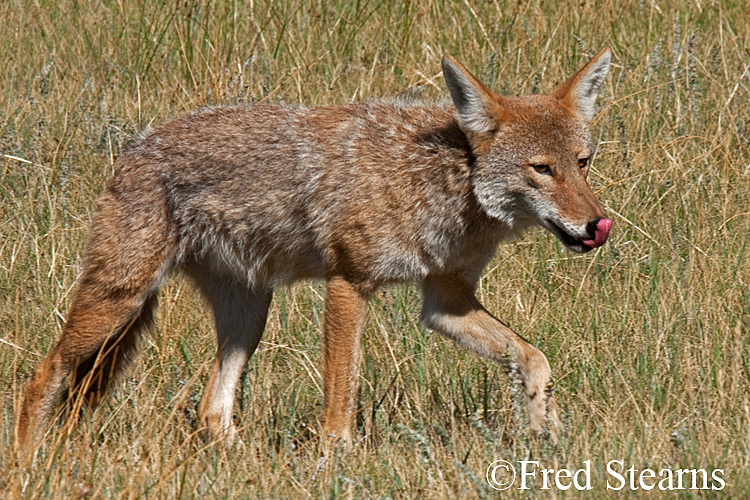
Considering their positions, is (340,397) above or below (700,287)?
below

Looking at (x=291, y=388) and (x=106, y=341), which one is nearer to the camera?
(x=106, y=341)

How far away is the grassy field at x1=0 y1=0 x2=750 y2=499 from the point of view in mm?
4148

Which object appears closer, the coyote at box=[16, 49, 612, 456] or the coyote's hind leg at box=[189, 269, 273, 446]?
the coyote at box=[16, 49, 612, 456]

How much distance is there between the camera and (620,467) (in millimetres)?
3887

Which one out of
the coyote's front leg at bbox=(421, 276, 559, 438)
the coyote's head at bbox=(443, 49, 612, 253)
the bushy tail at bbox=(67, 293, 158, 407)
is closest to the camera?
the coyote's head at bbox=(443, 49, 612, 253)

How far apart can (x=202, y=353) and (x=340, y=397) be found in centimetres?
133

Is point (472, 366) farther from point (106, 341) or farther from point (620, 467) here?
point (106, 341)

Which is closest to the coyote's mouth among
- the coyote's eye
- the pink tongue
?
the pink tongue

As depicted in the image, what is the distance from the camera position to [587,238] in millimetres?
4324

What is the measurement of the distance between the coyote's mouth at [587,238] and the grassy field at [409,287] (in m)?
0.74

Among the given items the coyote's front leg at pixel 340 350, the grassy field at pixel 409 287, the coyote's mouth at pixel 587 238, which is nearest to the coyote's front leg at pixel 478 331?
the grassy field at pixel 409 287

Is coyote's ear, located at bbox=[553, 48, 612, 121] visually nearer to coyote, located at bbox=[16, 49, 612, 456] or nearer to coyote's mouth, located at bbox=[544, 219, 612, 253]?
coyote, located at bbox=[16, 49, 612, 456]

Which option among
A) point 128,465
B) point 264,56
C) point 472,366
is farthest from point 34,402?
point 264,56

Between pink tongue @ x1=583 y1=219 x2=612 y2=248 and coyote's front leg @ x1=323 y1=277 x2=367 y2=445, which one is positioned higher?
pink tongue @ x1=583 y1=219 x2=612 y2=248
